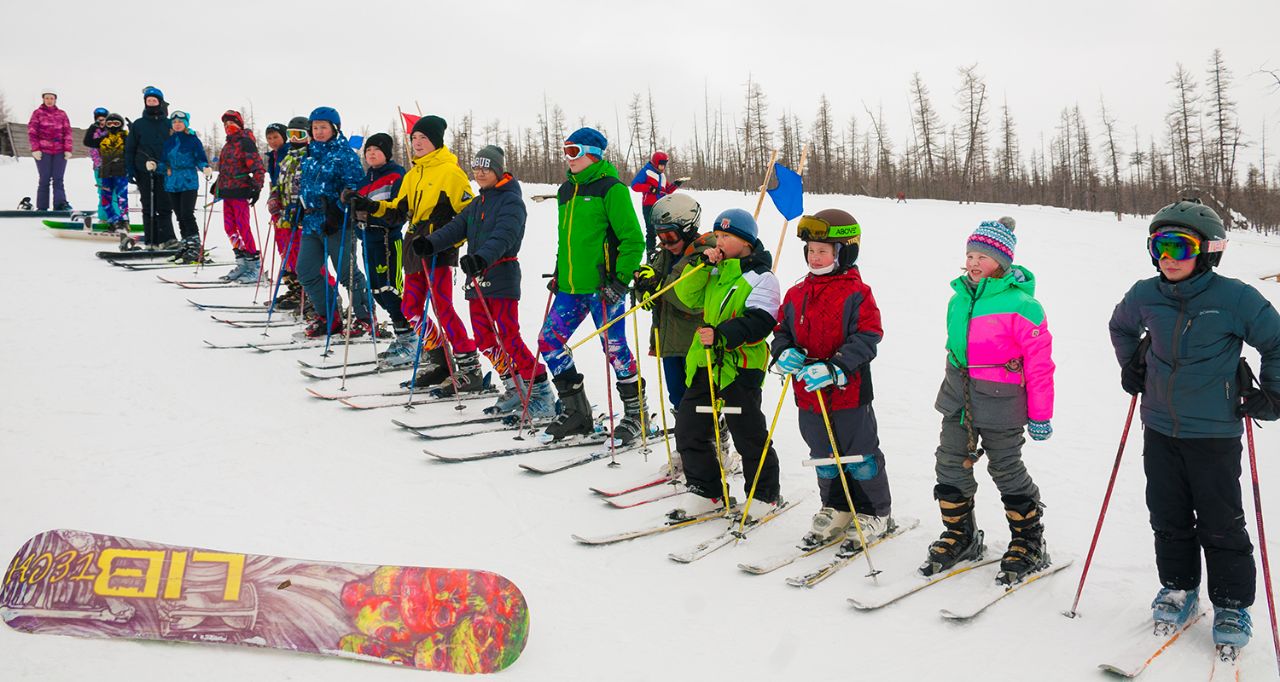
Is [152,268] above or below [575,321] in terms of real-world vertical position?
above

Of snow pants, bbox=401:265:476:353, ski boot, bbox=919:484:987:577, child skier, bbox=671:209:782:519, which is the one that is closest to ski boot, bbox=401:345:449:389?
snow pants, bbox=401:265:476:353

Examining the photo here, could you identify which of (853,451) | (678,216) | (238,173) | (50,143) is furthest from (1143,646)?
(50,143)

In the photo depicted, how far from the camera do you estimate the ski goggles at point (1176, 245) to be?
3219 mm

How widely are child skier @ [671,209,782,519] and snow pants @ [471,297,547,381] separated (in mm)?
1826

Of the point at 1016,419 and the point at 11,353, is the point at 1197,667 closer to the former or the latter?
the point at 1016,419

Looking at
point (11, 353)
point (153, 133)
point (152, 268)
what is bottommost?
point (11, 353)

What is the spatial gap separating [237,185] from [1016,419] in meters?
9.57

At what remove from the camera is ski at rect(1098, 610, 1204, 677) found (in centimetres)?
306

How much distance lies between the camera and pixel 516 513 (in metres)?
4.61

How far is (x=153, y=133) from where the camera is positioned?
11008 mm

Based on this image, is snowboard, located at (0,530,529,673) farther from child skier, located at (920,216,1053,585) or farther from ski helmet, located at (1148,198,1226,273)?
ski helmet, located at (1148,198,1226,273)

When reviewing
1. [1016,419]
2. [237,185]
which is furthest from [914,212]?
[1016,419]

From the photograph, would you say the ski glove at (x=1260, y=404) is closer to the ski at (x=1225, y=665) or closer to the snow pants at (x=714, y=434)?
the ski at (x=1225, y=665)

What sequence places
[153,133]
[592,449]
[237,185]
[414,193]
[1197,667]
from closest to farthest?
[1197,667] < [592,449] < [414,193] < [237,185] < [153,133]
